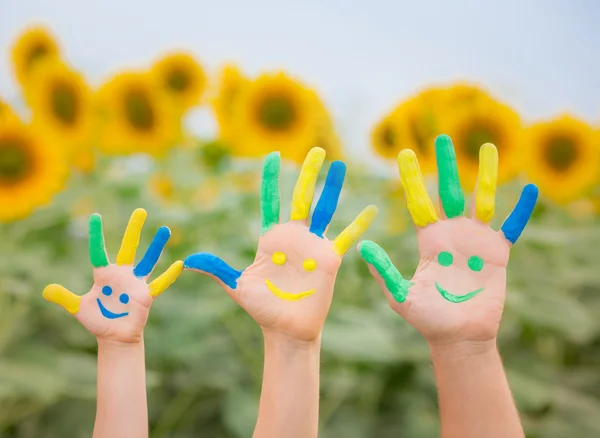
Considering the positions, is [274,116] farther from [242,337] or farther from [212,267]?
[212,267]

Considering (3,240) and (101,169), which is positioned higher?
(101,169)

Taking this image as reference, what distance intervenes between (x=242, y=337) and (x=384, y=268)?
0.32 meters

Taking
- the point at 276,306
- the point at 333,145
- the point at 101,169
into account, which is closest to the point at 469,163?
the point at 333,145

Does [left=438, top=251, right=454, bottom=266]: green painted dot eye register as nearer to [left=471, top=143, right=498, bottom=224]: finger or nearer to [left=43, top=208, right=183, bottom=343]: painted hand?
[left=471, top=143, right=498, bottom=224]: finger

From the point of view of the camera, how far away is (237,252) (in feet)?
2.17

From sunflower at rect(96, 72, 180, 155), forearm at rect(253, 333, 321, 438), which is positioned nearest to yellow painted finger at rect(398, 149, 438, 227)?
forearm at rect(253, 333, 321, 438)

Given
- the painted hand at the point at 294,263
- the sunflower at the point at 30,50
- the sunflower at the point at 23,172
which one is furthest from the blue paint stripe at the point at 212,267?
the sunflower at the point at 30,50

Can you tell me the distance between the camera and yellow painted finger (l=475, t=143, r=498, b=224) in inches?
14.4

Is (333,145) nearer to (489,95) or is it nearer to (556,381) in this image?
(489,95)

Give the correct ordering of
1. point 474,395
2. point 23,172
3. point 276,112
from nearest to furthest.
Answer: point 474,395 → point 23,172 → point 276,112

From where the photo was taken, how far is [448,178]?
0.37 meters

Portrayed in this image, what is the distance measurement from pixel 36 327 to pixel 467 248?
0.52 meters

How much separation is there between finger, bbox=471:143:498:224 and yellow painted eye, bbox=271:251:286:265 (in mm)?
122

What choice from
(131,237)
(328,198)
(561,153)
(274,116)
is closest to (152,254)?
(131,237)
